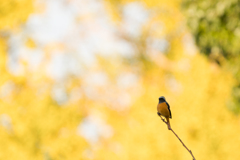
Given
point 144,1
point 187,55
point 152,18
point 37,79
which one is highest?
point 152,18

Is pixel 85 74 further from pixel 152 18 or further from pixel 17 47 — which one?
pixel 17 47

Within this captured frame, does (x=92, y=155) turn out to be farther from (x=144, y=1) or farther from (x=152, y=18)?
(x=152, y=18)

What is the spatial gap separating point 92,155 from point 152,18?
6.92m

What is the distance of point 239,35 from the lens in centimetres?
470

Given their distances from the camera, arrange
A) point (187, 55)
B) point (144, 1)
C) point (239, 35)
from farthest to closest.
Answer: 1. point (144, 1)
2. point (187, 55)
3. point (239, 35)


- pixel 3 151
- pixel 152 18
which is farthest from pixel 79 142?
pixel 152 18

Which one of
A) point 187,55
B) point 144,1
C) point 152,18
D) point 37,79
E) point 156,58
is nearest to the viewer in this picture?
point 187,55

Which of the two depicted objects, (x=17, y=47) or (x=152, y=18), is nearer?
(x=17, y=47)

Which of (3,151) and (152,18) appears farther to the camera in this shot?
(152,18)

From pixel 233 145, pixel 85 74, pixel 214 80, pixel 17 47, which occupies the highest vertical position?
pixel 85 74

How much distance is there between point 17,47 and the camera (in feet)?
26.0

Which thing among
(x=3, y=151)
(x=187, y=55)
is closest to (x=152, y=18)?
(x=187, y=55)

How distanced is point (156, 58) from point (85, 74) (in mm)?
3951

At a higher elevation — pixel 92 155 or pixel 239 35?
pixel 92 155
